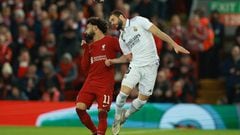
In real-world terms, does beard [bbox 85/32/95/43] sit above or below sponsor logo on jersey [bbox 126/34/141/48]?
above

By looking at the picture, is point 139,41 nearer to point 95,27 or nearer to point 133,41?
point 133,41

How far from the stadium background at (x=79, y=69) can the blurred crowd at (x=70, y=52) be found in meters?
0.03

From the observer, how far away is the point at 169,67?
83.6ft

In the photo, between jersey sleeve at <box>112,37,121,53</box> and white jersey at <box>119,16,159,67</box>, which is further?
white jersey at <box>119,16,159,67</box>

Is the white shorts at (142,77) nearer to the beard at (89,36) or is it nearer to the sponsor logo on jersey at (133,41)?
the sponsor logo on jersey at (133,41)

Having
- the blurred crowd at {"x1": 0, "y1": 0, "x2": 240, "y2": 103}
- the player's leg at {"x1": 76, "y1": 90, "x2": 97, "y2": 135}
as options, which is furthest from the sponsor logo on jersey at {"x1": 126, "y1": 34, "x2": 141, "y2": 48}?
the blurred crowd at {"x1": 0, "y1": 0, "x2": 240, "y2": 103}

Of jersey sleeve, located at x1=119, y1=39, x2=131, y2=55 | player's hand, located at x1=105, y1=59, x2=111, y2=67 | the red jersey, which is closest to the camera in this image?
player's hand, located at x1=105, y1=59, x2=111, y2=67

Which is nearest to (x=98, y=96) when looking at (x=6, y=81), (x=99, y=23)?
(x=99, y=23)

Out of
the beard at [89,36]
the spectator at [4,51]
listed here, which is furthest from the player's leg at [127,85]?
the spectator at [4,51]

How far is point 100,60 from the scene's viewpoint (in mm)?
15938

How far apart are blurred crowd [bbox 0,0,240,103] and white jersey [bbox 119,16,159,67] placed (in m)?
7.77

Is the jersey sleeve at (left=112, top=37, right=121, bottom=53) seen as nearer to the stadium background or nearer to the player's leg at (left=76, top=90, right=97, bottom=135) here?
the player's leg at (left=76, top=90, right=97, bottom=135)

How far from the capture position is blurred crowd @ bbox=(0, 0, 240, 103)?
24.9 metres

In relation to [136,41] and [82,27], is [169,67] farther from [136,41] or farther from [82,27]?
[136,41]
